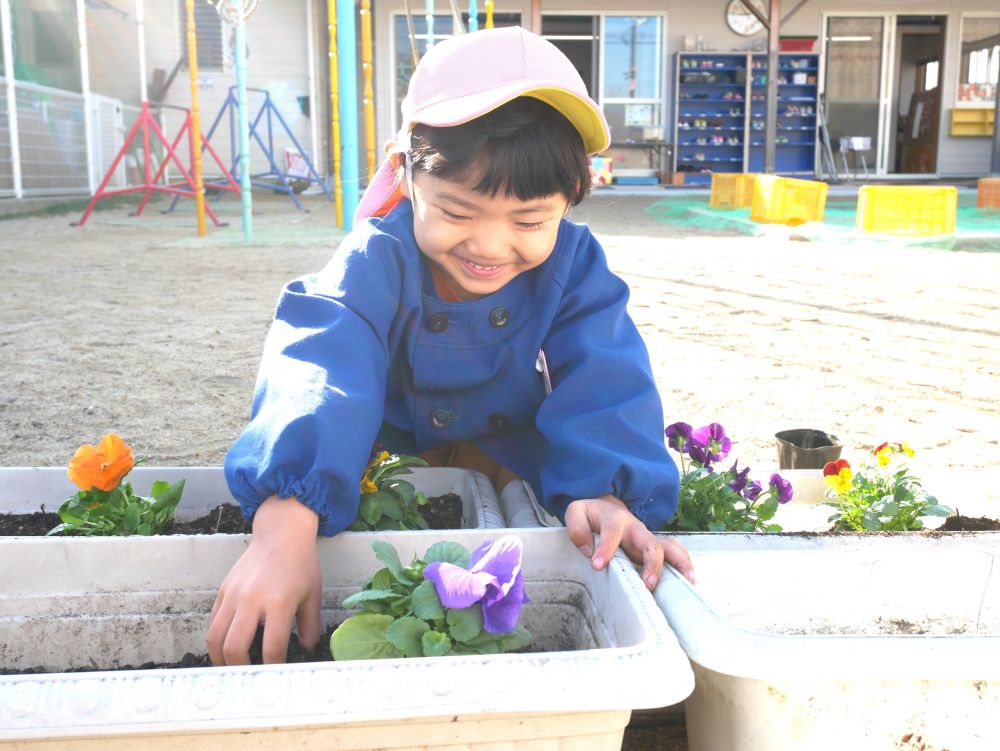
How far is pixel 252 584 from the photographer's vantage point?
1.01m

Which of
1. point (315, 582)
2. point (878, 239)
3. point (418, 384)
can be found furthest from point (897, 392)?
point (878, 239)

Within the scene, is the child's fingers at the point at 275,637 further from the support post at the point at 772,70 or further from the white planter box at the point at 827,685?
the support post at the point at 772,70

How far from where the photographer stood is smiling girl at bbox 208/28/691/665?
3.64 ft

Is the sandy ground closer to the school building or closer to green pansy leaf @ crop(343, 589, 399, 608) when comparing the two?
green pansy leaf @ crop(343, 589, 399, 608)

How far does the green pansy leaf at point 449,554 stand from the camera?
1005 millimetres

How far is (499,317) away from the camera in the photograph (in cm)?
145

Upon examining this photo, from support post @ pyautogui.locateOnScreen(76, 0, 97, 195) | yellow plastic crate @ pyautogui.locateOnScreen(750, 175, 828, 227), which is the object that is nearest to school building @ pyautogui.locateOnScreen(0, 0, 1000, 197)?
support post @ pyautogui.locateOnScreen(76, 0, 97, 195)

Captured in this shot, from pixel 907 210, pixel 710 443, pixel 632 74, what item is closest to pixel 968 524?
pixel 710 443

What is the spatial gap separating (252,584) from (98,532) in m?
0.38

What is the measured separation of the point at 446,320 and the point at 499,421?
20cm

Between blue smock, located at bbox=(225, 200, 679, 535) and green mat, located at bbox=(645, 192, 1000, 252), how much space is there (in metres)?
6.44

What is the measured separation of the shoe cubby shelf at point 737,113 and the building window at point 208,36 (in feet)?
21.7

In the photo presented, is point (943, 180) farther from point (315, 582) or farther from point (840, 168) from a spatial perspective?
point (315, 582)

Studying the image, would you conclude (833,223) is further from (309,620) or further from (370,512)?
(309,620)
